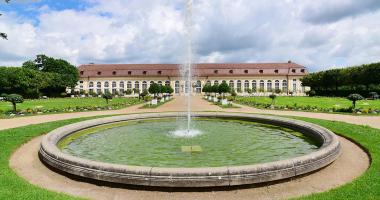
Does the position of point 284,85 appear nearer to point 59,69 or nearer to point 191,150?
point 59,69

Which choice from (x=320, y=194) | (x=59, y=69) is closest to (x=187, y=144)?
(x=320, y=194)

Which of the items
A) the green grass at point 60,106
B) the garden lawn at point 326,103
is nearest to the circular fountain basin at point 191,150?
the green grass at point 60,106

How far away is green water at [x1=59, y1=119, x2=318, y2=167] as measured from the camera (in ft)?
27.0

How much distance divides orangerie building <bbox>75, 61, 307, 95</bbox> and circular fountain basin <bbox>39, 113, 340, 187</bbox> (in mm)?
67383

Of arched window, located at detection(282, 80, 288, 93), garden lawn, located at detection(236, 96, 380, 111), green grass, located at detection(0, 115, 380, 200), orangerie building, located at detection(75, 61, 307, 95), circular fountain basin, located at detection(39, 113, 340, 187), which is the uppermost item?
orangerie building, located at detection(75, 61, 307, 95)

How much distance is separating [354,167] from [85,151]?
685 cm

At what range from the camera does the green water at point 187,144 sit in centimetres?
823

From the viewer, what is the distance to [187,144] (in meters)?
10.1

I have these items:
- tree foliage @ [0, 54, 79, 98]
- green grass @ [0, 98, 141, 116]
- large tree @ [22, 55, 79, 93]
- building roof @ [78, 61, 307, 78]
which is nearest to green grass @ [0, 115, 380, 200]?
green grass @ [0, 98, 141, 116]

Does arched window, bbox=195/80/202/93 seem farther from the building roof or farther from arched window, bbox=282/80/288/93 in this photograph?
arched window, bbox=282/80/288/93

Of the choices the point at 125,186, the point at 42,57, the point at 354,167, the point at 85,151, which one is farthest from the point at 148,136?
the point at 42,57

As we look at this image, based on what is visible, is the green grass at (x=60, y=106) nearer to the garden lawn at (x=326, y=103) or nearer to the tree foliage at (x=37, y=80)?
the garden lawn at (x=326, y=103)

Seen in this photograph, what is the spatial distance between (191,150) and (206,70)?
250 ft

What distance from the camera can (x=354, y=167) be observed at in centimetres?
748
